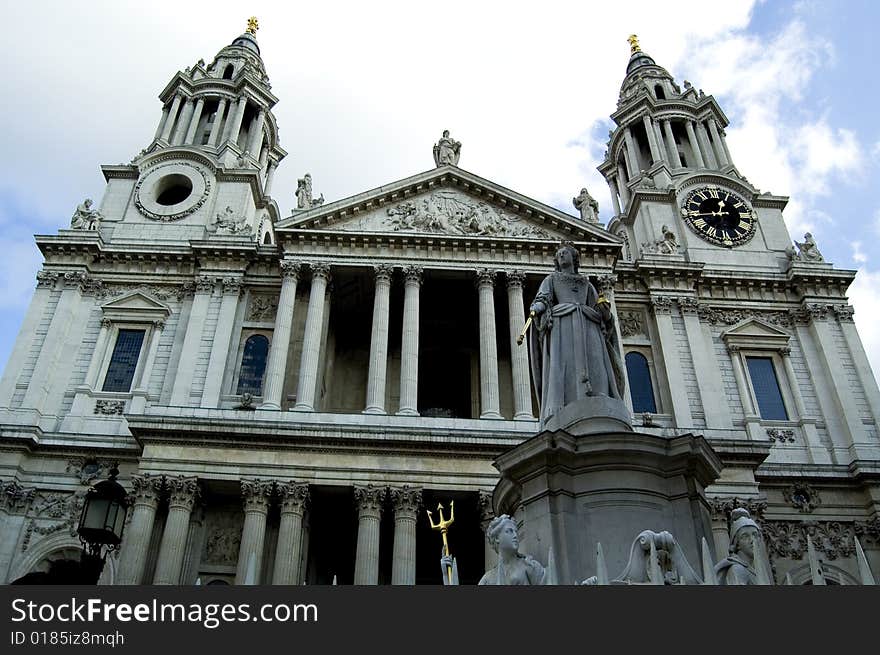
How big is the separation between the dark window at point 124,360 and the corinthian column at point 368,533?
474 inches

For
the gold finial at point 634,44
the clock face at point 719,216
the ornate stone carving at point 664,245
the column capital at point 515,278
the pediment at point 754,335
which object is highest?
the gold finial at point 634,44

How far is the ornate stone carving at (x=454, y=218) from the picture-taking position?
31.9 metres

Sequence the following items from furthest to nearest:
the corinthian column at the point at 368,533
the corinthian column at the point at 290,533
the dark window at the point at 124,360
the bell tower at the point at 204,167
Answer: the bell tower at the point at 204,167, the dark window at the point at 124,360, the corinthian column at the point at 368,533, the corinthian column at the point at 290,533

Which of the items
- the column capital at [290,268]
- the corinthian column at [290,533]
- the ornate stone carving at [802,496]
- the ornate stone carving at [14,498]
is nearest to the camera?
the corinthian column at [290,533]

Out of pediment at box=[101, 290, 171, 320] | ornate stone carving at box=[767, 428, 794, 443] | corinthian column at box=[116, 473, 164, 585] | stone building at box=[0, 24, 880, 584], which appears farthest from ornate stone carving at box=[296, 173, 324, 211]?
ornate stone carving at box=[767, 428, 794, 443]

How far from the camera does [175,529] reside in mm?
23094

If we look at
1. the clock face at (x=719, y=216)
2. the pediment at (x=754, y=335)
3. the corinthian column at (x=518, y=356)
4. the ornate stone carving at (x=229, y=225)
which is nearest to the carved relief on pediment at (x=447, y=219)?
the corinthian column at (x=518, y=356)

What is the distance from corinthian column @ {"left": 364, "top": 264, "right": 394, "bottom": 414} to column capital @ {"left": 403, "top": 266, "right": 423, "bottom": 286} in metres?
0.62

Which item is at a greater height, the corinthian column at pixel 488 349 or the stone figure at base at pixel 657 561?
the corinthian column at pixel 488 349

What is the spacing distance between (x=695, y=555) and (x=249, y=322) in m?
24.7

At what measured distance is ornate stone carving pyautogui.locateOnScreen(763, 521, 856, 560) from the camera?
27172 mm

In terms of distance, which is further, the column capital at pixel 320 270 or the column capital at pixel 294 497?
the column capital at pixel 320 270

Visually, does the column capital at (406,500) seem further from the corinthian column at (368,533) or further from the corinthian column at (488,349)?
the corinthian column at (488,349)
